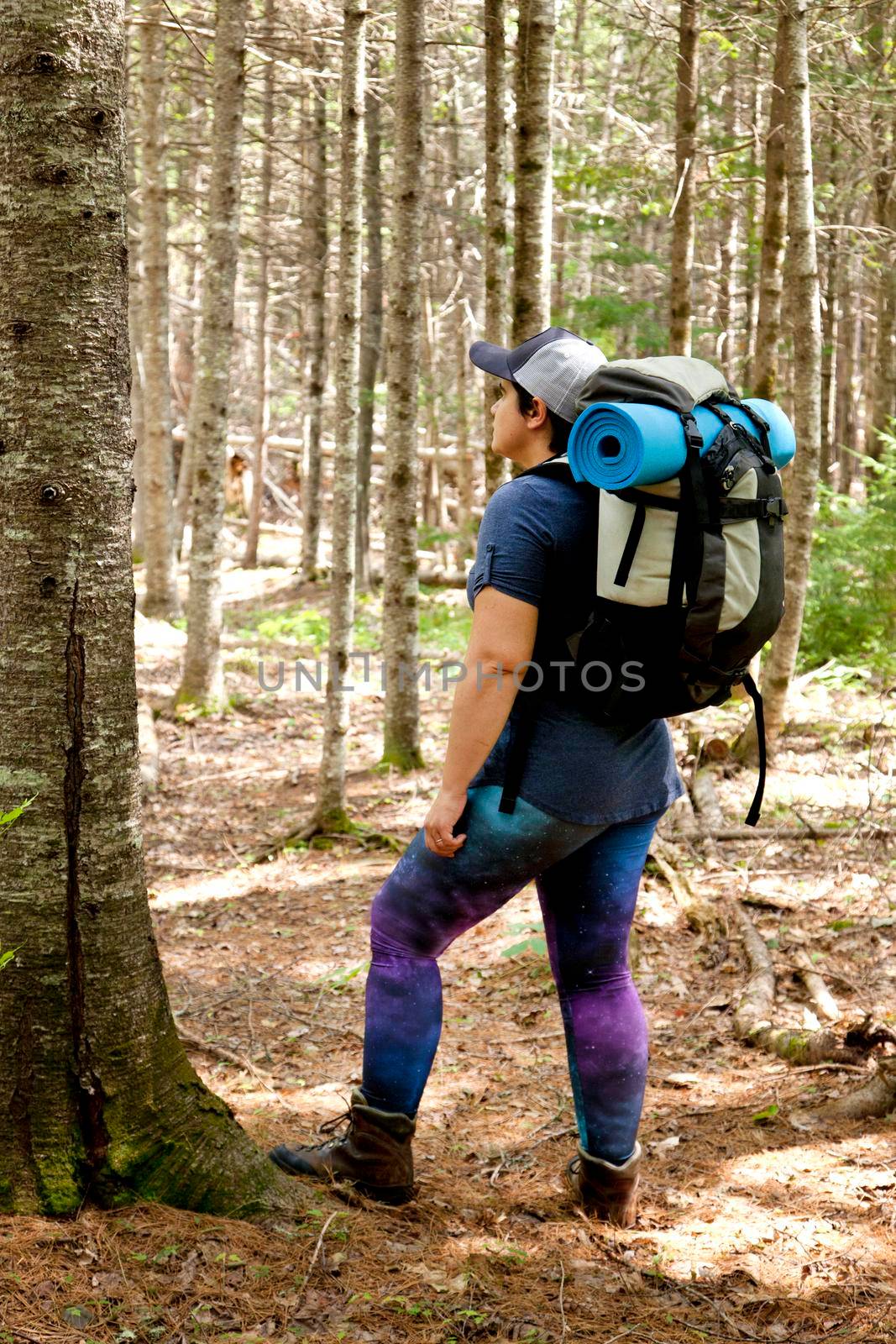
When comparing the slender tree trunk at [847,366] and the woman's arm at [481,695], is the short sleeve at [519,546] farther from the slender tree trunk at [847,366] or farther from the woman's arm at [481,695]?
the slender tree trunk at [847,366]

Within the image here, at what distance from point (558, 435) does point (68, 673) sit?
1.43 m

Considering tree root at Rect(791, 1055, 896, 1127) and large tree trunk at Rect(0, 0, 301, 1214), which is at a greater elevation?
large tree trunk at Rect(0, 0, 301, 1214)

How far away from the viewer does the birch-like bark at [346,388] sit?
7137mm

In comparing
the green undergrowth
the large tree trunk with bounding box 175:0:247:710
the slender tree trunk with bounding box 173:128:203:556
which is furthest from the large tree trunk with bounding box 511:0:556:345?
the slender tree trunk with bounding box 173:128:203:556

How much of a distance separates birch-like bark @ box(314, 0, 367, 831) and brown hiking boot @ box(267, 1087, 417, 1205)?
4262mm

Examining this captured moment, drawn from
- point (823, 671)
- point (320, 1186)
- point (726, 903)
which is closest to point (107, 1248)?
point (320, 1186)

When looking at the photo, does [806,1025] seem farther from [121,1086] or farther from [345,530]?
[345,530]

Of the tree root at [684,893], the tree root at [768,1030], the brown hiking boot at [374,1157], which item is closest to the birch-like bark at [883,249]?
the tree root at [684,893]

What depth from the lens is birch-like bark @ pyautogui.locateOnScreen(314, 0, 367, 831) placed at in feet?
23.4

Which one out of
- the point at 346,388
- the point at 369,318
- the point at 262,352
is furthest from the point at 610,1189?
the point at 262,352

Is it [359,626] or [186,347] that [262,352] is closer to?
[359,626]

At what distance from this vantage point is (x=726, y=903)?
5730 mm

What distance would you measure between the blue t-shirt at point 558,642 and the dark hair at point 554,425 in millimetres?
195

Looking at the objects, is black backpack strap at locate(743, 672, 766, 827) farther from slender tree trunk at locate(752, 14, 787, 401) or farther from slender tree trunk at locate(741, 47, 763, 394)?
slender tree trunk at locate(741, 47, 763, 394)
